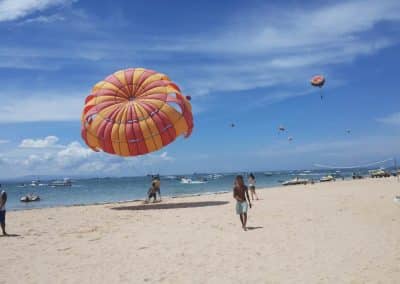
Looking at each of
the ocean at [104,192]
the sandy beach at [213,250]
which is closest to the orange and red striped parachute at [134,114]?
the sandy beach at [213,250]

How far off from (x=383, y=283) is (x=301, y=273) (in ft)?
3.93

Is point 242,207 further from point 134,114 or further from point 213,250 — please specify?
point 134,114

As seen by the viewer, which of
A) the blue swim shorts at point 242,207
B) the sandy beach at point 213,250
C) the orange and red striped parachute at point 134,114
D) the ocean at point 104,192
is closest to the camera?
the sandy beach at point 213,250

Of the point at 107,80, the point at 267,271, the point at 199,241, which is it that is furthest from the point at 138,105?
the point at 267,271

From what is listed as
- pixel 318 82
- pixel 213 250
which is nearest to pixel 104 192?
pixel 318 82

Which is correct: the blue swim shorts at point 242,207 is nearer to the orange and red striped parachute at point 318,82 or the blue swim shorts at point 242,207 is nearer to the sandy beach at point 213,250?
the sandy beach at point 213,250

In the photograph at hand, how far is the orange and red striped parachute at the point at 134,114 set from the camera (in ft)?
51.5

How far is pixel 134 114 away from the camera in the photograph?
15758 mm

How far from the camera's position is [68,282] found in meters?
6.32

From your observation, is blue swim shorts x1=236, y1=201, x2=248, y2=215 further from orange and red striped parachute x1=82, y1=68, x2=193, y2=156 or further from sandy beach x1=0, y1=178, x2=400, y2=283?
orange and red striped parachute x1=82, y1=68, x2=193, y2=156

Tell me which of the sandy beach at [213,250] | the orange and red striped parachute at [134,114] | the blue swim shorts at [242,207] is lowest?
the sandy beach at [213,250]

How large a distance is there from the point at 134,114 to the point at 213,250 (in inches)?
352

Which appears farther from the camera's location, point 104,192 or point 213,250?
point 104,192

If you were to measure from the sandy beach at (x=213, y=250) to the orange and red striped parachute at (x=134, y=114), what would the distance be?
393 centimetres
